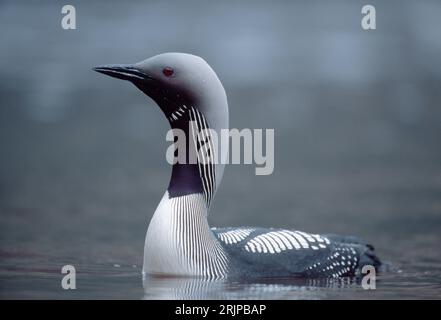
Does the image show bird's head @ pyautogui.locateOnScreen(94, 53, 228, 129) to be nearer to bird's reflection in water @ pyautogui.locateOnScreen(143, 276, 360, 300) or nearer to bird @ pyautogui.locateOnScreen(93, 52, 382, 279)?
bird @ pyautogui.locateOnScreen(93, 52, 382, 279)

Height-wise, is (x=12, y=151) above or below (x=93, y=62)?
below

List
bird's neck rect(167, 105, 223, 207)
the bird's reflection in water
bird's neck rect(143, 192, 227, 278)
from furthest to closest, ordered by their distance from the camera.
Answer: bird's neck rect(167, 105, 223, 207)
bird's neck rect(143, 192, 227, 278)
the bird's reflection in water

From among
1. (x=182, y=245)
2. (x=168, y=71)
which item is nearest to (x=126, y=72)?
(x=168, y=71)

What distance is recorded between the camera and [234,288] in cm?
464

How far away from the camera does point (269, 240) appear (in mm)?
4949

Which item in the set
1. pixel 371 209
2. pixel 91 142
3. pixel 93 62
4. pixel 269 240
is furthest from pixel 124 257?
pixel 93 62

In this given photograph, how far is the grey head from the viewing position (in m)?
4.79

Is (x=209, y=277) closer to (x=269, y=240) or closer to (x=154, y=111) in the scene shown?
(x=269, y=240)

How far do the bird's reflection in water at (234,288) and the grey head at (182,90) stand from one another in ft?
1.31

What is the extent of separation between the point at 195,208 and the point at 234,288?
398mm

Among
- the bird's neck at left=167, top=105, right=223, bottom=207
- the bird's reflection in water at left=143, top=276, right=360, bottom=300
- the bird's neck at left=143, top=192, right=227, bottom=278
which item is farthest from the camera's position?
the bird's neck at left=167, top=105, right=223, bottom=207

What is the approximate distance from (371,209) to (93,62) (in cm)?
306

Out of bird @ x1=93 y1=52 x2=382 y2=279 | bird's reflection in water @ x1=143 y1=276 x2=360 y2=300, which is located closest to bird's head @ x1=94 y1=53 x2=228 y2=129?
bird @ x1=93 y1=52 x2=382 y2=279
